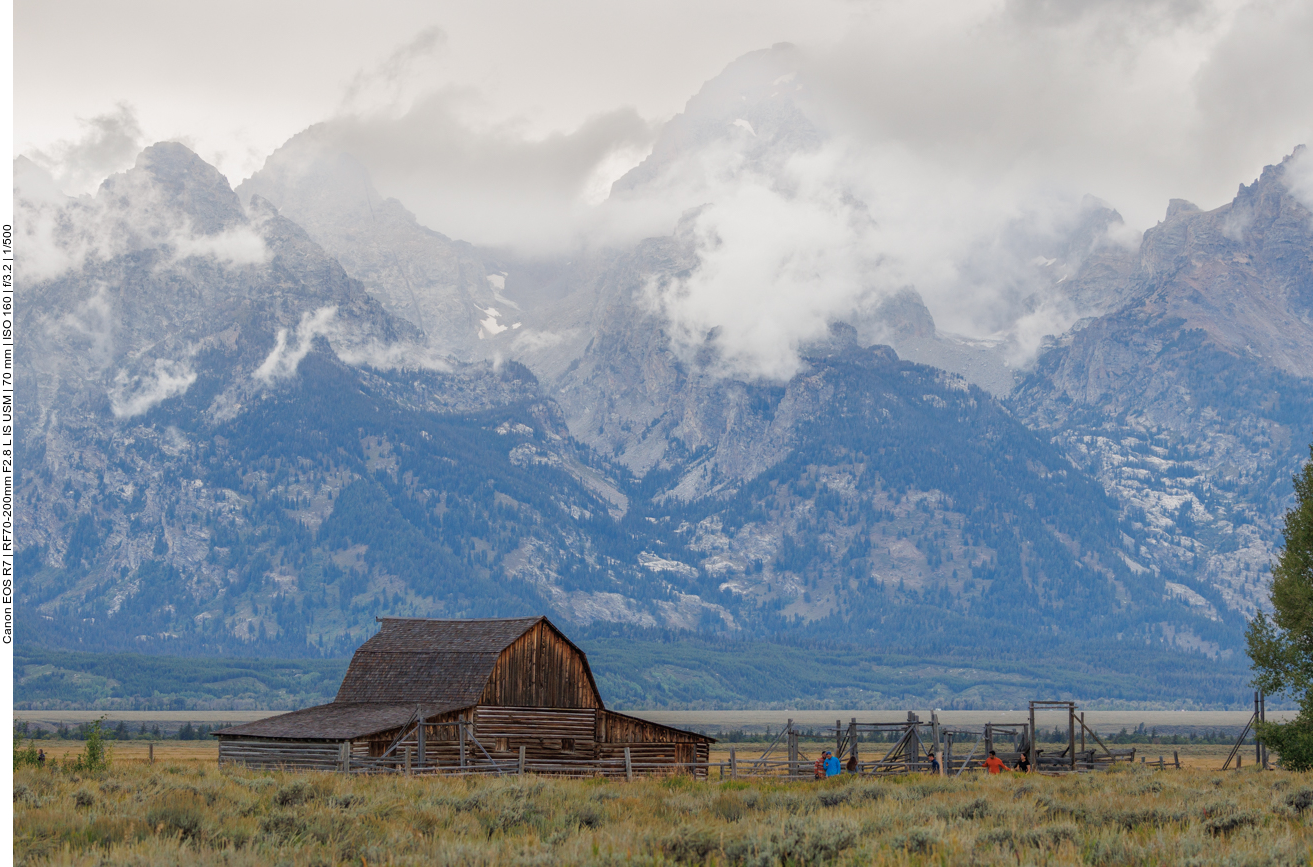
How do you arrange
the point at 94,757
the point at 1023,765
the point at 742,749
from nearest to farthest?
the point at 94,757, the point at 1023,765, the point at 742,749

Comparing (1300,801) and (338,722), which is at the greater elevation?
(1300,801)

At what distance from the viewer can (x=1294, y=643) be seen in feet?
122

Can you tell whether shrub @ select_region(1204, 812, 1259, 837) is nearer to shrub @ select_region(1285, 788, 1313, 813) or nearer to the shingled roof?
shrub @ select_region(1285, 788, 1313, 813)

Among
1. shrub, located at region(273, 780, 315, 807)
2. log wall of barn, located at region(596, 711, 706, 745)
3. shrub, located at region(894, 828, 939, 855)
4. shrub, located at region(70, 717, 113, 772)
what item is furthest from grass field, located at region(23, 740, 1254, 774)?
shrub, located at region(894, 828, 939, 855)

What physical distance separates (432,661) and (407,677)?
1189mm

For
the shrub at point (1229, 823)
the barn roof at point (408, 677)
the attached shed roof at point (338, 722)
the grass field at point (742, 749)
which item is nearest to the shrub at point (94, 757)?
the attached shed roof at point (338, 722)

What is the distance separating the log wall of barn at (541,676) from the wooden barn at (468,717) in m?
0.05

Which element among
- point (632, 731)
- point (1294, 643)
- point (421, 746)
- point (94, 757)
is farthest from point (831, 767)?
point (94, 757)

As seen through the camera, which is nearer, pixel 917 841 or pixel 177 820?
pixel 917 841

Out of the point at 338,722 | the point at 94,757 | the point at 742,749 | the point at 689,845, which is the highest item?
the point at 689,845

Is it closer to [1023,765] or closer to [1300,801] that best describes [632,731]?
[1023,765]

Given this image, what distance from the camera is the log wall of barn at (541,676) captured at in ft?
154

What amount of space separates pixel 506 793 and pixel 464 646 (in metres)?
25.7

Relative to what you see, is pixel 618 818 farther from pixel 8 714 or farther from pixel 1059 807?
pixel 8 714
